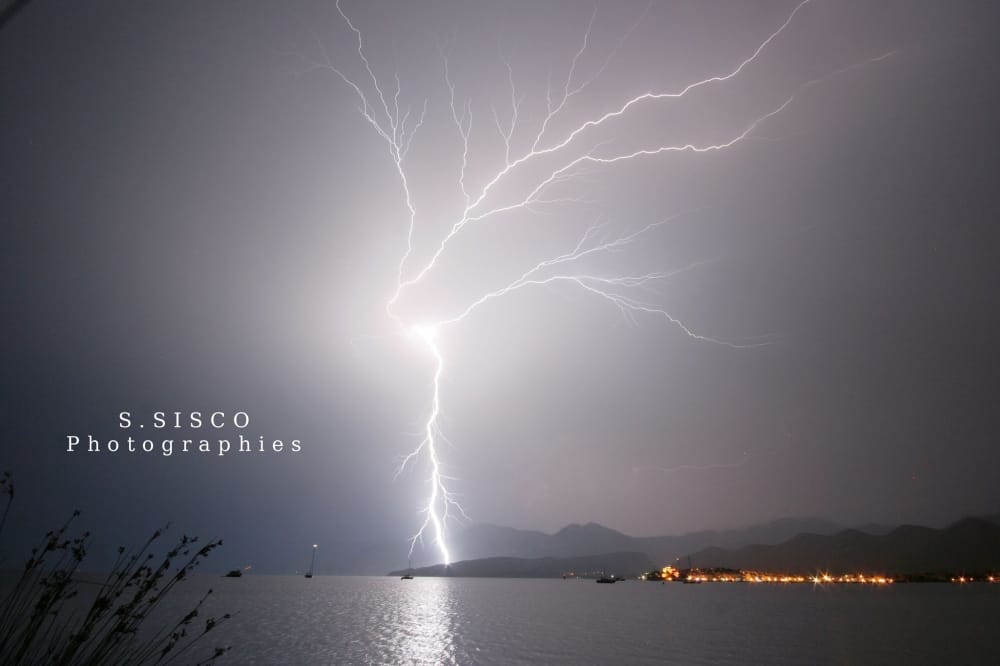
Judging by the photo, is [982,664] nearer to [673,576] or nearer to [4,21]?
[4,21]

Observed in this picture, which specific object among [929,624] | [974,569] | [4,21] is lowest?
[974,569]

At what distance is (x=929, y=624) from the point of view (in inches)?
1368

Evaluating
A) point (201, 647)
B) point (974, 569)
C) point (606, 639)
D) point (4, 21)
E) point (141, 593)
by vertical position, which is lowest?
point (974, 569)

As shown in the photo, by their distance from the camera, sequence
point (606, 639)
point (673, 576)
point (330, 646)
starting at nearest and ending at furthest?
point (330, 646) → point (606, 639) → point (673, 576)

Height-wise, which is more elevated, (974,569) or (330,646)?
(330,646)

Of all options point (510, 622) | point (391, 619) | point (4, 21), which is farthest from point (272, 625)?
point (4, 21)

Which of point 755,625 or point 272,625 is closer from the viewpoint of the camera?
point 272,625

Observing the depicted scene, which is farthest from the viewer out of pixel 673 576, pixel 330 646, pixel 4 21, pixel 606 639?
pixel 673 576

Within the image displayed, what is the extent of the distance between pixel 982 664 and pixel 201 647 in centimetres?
2877

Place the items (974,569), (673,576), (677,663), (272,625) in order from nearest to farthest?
(677,663), (272,625), (673,576), (974,569)

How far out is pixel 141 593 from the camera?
2475 mm

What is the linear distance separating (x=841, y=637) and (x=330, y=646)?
82.9 ft

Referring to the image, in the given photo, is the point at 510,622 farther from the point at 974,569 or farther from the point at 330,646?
the point at 974,569

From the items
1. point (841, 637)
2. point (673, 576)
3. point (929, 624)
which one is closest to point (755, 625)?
point (841, 637)
